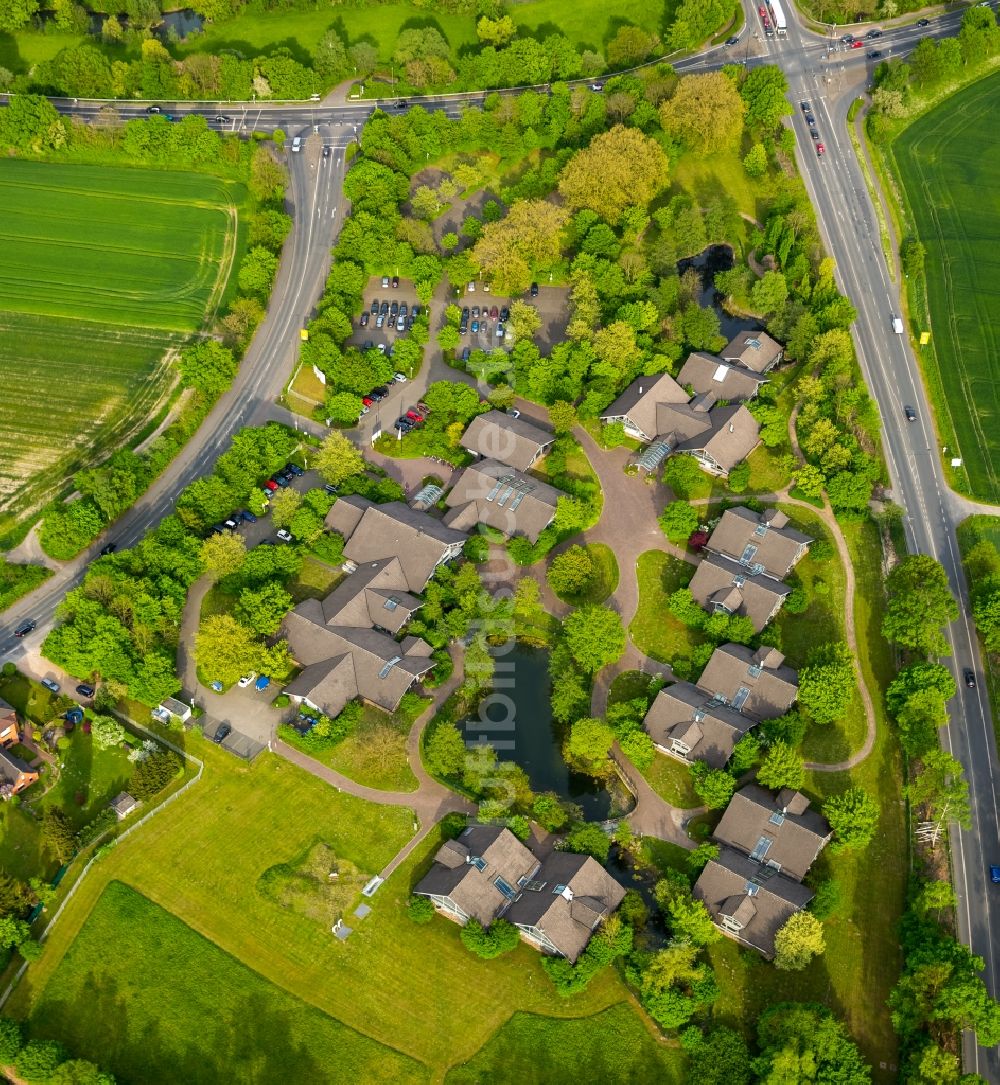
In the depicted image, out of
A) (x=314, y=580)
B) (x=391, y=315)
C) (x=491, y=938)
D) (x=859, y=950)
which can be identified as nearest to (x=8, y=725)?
(x=314, y=580)

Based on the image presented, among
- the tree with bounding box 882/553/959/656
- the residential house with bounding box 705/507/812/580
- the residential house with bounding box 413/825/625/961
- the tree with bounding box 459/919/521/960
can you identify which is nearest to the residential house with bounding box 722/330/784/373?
the residential house with bounding box 705/507/812/580

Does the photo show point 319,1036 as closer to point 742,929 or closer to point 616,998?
point 616,998

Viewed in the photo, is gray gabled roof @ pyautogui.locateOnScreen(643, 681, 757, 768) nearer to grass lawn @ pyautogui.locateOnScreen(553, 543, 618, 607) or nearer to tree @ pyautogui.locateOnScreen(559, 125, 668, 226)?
grass lawn @ pyautogui.locateOnScreen(553, 543, 618, 607)

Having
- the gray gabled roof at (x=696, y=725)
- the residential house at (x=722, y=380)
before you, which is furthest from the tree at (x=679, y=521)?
the gray gabled roof at (x=696, y=725)

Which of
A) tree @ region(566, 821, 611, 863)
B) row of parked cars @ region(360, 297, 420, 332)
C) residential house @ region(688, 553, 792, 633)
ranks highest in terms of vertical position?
row of parked cars @ region(360, 297, 420, 332)

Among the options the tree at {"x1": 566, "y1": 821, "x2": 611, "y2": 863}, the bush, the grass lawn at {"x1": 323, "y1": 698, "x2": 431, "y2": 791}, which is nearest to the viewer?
the bush

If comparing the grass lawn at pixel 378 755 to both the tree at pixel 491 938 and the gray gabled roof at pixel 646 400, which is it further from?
the gray gabled roof at pixel 646 400

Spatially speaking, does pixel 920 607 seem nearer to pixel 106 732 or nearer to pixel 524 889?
pixel 524 889

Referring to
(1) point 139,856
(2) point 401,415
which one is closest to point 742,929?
(1) point 139,856
